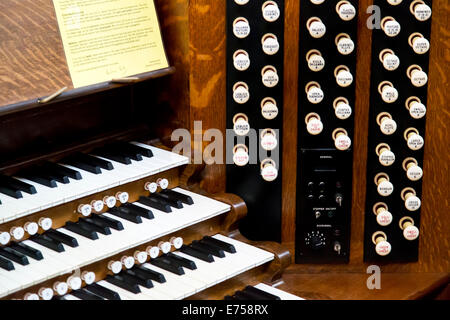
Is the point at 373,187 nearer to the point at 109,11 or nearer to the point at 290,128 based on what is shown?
the point at 290,128

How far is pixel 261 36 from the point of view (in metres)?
3.08

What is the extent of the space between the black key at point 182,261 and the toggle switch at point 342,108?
0.78 meters

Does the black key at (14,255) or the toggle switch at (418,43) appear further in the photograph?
the toggle switch at (418,43)

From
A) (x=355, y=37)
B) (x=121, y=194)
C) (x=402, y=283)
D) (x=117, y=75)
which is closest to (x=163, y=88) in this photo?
(x=117, y=75)

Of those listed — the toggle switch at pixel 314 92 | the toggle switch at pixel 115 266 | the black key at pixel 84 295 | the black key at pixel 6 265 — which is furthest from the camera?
the toggle switch at pixel 314 92

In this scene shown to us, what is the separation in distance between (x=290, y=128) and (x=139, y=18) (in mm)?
698

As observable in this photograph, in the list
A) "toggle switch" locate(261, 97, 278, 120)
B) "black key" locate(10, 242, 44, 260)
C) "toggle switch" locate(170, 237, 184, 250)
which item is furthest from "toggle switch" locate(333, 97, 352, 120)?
"black key" locate(10, 242, 44, 260)

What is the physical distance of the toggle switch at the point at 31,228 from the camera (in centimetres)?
273

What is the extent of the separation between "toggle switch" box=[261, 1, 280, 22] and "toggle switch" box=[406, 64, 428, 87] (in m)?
0.54

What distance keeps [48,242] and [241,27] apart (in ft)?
3.38

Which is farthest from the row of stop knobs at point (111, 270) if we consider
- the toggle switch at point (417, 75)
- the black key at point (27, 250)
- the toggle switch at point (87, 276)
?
the toggle switch at point (417, 75)

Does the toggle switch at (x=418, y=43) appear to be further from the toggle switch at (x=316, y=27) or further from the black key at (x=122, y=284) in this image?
the black key at (x=122, y=284)

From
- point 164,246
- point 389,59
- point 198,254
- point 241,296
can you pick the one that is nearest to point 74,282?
point 164,246

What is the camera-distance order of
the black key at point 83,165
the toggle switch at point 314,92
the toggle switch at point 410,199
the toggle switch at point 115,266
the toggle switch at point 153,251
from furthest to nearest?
1. the toggle switch at point 410,199
2. the toggle switch at point 314,92
3. the black key at point 83,165
4. the toggle switch at point 153,251
5. the toggle switch at point 115,266
